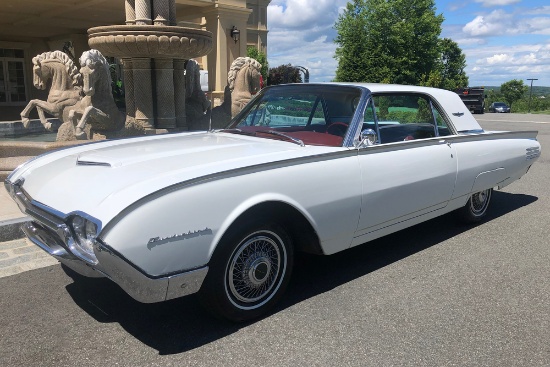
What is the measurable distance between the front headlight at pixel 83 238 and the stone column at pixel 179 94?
21.9 feet

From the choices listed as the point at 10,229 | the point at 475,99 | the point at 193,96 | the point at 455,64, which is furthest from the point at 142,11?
the point at 455,64

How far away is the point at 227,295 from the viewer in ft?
9.87

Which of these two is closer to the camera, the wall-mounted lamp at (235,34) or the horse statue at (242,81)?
the horse statue at (242,81)

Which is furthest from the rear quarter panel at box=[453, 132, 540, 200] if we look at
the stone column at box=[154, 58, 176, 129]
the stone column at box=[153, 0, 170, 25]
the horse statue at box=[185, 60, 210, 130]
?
the stone column at box=[153, 0, 170, 25]

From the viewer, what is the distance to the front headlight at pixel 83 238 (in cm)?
261

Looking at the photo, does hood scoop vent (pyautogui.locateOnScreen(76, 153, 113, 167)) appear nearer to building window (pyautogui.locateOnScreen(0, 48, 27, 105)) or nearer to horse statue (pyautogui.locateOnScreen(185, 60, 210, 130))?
horse statue (pyautogui.locateOnScreen(185, 60, 210, 130))

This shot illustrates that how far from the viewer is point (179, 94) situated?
367 inches

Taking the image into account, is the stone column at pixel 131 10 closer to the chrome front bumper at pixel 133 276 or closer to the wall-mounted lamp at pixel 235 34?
the chrome front bumper at pixel 133 276

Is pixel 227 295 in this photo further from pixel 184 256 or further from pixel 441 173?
pixel 441 173

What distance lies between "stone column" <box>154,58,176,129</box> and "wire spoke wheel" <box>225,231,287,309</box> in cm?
611

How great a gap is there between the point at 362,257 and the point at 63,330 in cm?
253

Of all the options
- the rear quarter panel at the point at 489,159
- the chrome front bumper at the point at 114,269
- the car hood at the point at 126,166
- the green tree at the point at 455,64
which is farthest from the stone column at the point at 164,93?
the green tree at the point at 455,64

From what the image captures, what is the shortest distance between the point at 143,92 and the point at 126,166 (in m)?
6.09

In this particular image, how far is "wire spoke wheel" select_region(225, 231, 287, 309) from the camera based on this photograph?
3059 millimetres
